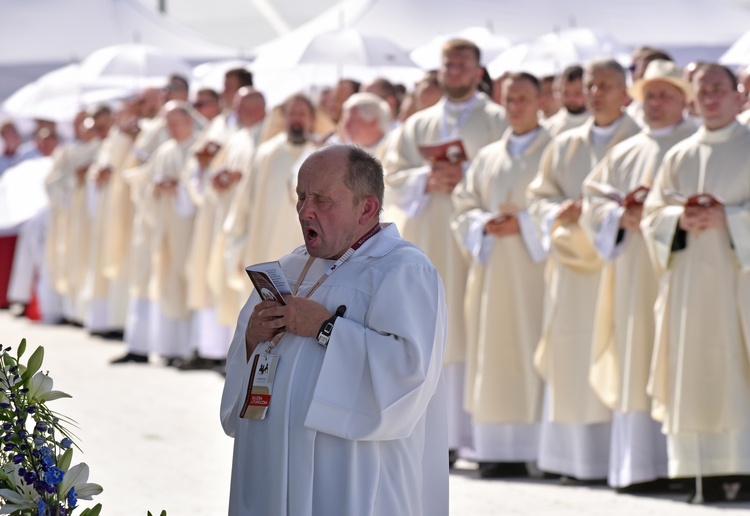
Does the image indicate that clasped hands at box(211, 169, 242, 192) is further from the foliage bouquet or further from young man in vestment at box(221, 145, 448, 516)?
the foliage bouquet

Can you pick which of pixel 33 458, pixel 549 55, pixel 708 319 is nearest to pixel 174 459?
pixel 708 319

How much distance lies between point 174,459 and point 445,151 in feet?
8.58

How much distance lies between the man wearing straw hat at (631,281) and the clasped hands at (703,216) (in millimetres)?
540

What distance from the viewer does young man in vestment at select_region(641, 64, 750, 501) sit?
25.9 feet

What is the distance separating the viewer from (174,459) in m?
9.30

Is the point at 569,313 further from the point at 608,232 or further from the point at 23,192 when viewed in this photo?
the point at 23,192

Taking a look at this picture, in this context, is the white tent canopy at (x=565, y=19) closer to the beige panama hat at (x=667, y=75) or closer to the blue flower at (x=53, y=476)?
the beige panama hat at (x=667, y=75)

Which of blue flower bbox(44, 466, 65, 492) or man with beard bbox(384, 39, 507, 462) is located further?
man with beard bbox(384, 39, 507, 462)

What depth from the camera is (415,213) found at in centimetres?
951

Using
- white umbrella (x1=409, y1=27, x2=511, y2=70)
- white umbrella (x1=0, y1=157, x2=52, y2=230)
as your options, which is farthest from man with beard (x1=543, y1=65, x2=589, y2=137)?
white umbrella (x1=0, y1=157, x2=52, y2=230)

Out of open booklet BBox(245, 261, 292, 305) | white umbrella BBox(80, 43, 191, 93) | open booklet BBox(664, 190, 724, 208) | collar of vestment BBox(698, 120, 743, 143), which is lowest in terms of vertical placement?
open booklet BBox(245, 261, 292, 305)

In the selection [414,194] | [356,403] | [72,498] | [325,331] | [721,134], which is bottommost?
[72,498]

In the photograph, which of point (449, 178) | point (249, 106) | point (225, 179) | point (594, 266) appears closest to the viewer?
point (594, 266)

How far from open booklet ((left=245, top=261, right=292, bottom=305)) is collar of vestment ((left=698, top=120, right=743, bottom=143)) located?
416 centimetres
